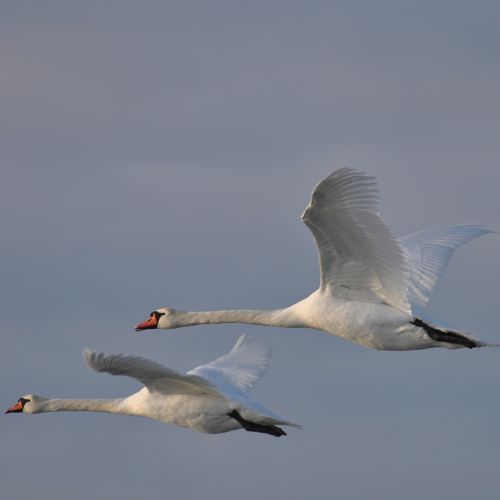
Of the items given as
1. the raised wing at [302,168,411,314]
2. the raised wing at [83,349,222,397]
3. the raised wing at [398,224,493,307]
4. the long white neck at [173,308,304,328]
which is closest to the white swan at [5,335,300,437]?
the raised wing at [83,349,222,397]

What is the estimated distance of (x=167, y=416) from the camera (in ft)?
97.9

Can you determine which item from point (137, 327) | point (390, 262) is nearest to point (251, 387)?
point (137, 327)

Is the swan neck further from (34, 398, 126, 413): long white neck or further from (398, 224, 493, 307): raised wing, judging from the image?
(398, 224, 493, 307): raised wing

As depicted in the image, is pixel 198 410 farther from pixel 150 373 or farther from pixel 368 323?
pixel 368 323

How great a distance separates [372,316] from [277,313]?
1653mm

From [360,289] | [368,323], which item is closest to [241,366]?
[360,289]

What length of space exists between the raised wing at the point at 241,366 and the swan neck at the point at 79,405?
140cm

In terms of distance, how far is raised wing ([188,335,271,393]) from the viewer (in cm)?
3219

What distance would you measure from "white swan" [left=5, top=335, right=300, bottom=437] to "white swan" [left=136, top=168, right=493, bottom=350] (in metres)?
1.60

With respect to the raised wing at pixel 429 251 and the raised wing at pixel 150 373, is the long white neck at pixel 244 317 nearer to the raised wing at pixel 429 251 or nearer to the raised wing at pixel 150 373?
the raised wing at pixel 150 373

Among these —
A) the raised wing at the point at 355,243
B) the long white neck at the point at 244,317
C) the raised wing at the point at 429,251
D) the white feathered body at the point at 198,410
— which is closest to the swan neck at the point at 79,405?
the white feathered body at the point at 198,410

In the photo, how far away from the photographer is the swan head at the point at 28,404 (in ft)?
108

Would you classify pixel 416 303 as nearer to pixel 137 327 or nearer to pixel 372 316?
pixel 372 316

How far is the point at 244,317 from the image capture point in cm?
3127
